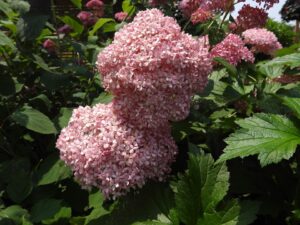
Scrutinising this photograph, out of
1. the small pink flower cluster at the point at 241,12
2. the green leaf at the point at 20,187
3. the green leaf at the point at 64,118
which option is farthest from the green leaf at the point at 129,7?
the green leaf at the point at 20,187

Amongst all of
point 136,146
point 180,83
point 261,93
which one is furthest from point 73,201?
point 261,93

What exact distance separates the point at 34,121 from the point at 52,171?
241 mm

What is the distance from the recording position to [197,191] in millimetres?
1357

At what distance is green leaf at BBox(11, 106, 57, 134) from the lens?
1.88 metres

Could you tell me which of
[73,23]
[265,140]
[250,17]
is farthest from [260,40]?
[73,23]

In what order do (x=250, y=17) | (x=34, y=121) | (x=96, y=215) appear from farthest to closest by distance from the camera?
1. (x=250, y=17)
2. (x=34, y=121)
3. (x=96, y=215)

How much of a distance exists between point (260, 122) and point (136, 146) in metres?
0.38

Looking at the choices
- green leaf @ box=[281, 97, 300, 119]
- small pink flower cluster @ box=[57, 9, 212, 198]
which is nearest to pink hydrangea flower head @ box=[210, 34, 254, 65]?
small pink flower cluster @ box=[57, 9, 212, 198]

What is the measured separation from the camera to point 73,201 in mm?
1922

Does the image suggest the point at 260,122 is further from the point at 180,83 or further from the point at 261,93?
the point at 261,93

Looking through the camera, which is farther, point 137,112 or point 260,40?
point 260,40

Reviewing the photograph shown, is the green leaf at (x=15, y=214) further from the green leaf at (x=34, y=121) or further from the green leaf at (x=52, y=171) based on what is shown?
the green leaf at (x=34, y=121)

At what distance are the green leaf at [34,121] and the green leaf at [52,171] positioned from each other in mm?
114

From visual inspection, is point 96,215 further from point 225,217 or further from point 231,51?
point 231,51
